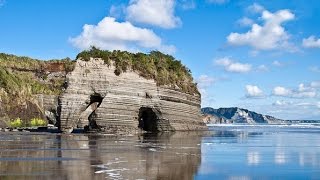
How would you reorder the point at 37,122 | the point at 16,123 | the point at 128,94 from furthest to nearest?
the point at 37,122 < the point at 16,123 < the point at 128,94

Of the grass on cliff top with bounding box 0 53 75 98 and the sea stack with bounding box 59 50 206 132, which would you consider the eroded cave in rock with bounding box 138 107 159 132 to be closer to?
the sea stack with bounding box 59 50 206 132

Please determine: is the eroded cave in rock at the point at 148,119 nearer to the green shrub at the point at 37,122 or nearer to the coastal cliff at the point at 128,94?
the coastal cliff at the point at 128,94

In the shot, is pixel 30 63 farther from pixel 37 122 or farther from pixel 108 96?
pixel 108 96

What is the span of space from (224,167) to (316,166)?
446 centimetres

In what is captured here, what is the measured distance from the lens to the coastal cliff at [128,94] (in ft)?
188

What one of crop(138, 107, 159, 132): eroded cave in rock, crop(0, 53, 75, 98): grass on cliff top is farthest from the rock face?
crop(0, 53, 75, 98): grass on cliff top

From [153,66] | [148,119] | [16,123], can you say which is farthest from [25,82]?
[153,66]

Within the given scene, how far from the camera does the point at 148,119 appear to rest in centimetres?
6675

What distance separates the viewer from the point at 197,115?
249ft

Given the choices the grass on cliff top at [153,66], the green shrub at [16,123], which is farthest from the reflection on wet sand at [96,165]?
the green shrub at [16,123]

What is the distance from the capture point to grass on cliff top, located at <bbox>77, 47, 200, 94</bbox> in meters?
59.8

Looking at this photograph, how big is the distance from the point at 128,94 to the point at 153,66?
27.6 ft

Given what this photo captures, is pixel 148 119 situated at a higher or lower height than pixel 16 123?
higher

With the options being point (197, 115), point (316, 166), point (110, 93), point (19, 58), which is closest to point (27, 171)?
point (316, 166)
